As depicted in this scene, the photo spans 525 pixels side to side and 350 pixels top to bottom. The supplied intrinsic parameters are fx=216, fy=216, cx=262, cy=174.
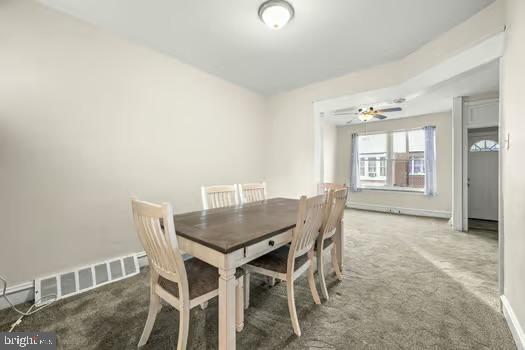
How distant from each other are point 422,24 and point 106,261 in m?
4.00

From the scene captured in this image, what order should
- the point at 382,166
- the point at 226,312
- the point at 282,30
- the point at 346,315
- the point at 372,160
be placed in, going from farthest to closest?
the point at 372,160, the point at 382,166, the point at 282,30, the point at 346,315, the point at 226,312

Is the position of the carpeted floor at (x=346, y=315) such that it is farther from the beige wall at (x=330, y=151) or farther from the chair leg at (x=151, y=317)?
the beige wall at (x=330, y=151)

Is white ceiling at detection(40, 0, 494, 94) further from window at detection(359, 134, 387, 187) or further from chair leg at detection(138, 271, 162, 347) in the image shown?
window at detection(359, 134, 387, 187)

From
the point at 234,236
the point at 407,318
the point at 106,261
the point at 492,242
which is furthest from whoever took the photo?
the point at 492,242

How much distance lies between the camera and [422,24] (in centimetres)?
213

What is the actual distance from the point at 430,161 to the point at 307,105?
3.57 m

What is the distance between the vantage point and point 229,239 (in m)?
1.26

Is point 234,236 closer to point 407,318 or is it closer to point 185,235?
point 185,235

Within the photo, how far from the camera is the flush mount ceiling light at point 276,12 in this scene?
1.82m

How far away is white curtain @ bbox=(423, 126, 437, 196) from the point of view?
5.05 meters

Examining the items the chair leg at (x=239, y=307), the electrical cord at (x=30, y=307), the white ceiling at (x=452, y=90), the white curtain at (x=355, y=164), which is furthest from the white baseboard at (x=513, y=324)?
the white curtain at (x=355, y=164)

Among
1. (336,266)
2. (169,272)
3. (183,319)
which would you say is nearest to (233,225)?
(169,272)

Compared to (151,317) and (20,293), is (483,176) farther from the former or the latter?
(20,293)

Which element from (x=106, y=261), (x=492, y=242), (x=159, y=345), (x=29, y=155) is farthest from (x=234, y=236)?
(x=492, y=242)
